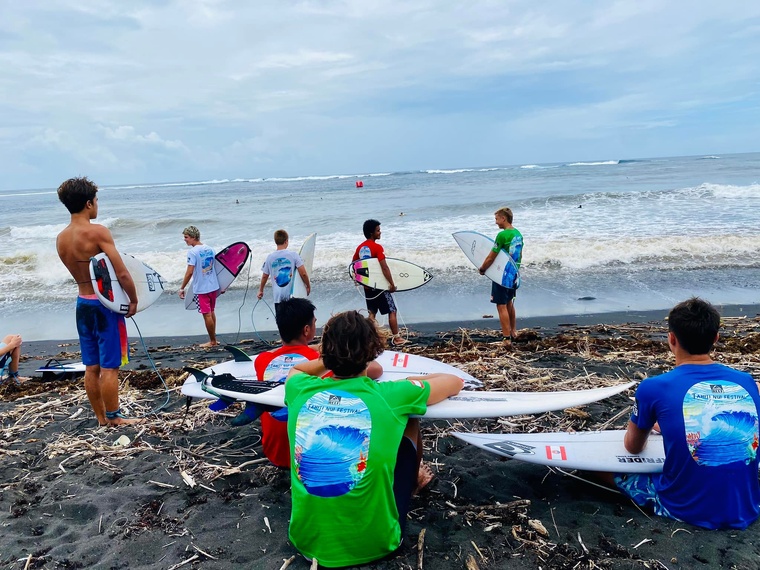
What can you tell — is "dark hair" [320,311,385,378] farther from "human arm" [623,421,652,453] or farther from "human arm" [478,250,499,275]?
"human arm" [478,250,499,275]

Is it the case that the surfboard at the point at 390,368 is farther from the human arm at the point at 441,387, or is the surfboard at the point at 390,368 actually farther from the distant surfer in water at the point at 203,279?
the distant surfer in water at the point at 203,279

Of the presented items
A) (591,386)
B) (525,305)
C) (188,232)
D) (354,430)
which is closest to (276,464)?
(354,430)

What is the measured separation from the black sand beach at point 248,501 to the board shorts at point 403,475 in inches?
Result: 8.3

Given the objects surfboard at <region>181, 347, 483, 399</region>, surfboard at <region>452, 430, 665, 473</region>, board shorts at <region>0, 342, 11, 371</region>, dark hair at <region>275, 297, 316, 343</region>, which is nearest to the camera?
surfboard at <region>452, 430, 665, 473</region>

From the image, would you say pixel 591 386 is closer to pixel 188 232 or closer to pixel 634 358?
pixel 634 358

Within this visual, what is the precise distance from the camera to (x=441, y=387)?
284 cm

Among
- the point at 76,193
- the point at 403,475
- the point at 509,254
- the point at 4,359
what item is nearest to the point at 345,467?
the point at 403,475

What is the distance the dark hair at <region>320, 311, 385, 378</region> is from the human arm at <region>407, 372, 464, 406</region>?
436mm

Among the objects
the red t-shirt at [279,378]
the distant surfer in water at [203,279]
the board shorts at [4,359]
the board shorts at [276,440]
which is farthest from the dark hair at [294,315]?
the distant surfer in water at [203,279]

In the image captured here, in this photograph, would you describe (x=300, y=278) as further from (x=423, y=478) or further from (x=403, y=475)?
(x=403, y=475)

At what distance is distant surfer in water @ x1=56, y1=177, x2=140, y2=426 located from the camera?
4.23 metres

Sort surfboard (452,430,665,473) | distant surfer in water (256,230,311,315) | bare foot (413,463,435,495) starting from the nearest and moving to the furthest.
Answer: surfboard (452,430,665,473) → bare foot (413,463,435,495) → distant surfer in water (256,230,311,315)

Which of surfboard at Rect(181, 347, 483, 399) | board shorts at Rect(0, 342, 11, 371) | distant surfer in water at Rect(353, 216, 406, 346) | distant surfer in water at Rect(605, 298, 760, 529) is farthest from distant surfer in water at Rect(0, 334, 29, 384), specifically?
distant surfer in water at Rect(605, 298, 760, 529)

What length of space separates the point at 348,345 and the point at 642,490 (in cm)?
177
